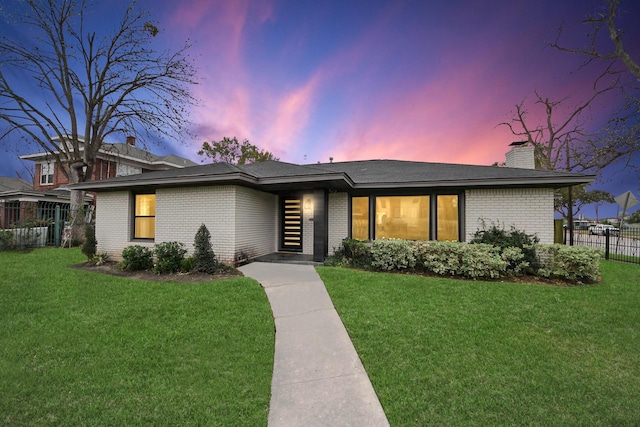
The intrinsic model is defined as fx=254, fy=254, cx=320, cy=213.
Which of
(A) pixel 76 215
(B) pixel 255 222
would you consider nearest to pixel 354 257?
(B) pixel 255 222

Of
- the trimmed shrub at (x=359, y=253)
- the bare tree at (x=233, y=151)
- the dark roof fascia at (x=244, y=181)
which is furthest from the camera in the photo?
the bare tree at (x=233, y=151)

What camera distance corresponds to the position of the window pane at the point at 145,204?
8.98 m

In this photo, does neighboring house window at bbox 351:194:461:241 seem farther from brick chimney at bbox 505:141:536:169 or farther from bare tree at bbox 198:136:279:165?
bare tree at bbox 198:136:279:165

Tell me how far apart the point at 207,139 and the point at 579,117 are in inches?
1169

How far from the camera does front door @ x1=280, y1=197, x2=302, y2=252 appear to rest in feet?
31.9

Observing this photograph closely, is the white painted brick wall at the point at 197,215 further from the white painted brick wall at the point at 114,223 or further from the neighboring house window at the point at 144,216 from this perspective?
the white painted brick wall at the point at 114,223

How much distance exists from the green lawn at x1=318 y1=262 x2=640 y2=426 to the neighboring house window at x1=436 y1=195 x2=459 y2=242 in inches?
107

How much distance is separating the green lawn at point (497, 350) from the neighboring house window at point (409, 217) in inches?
113

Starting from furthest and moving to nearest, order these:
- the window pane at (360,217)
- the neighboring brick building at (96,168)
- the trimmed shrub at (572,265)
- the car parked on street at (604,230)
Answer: the neighboring brick building at (96,168) → the car parked on street at (604,230) → the window pane at (360,217) → the trimmed shrub at (572,265)

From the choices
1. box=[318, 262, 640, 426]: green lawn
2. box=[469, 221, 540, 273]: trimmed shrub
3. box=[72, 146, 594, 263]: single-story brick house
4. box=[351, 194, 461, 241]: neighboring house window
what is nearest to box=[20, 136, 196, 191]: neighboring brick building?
box=[72, 146, 594, 263]: single-story brick house

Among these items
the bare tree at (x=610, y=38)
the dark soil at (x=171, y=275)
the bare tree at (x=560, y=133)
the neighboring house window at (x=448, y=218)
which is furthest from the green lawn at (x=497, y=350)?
the bare tree at (x=560, y=133)

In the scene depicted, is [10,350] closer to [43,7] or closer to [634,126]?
[43,7]

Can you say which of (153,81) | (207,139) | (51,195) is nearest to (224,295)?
(153,81)

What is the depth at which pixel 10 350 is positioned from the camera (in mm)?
3107
